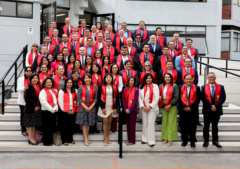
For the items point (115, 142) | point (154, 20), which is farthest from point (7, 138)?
point (154, 20)

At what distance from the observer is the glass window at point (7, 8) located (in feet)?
39.0

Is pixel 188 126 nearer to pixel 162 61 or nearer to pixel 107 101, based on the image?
pixel 107 101

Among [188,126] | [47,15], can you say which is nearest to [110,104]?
[188,126]

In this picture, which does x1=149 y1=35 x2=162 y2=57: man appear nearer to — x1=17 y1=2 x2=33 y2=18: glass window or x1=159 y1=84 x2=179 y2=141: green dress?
x1=159 y1=84 x2=179 y2=141: green dress

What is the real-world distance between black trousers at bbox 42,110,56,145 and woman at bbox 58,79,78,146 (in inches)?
8.3

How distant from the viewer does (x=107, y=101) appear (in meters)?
7.64

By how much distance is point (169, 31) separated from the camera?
2203cm

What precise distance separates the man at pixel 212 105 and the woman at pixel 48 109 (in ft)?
12.5

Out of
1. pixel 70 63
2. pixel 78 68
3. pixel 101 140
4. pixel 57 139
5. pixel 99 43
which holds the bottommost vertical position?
pixel 101 140

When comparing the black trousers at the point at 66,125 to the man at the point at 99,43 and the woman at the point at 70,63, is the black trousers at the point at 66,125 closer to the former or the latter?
the woman at the point at 70,63

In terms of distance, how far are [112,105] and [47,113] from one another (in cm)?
166

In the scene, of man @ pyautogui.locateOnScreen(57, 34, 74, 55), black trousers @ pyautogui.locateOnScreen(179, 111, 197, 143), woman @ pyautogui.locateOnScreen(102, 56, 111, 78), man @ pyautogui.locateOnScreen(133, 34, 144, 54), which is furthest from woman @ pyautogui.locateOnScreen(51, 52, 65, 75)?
black trousers @ pyautogui.locateOnScreen(179, 111, 197, 143)

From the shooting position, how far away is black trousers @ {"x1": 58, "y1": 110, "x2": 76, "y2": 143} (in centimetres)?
755

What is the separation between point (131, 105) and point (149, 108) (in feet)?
1.54
